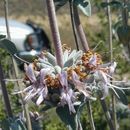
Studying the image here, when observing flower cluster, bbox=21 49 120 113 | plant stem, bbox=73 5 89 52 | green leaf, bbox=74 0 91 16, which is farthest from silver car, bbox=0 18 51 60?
flower cluster, bbox=21 49 120 113

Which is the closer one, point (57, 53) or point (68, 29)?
point (57, 53)

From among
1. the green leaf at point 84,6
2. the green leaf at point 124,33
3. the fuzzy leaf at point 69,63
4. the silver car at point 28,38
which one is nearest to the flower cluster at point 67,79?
the fuzzy leaf at point 69,63

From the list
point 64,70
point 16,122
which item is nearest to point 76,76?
point 64,70

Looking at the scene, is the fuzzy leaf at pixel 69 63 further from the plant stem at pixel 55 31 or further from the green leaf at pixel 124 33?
the green leaf at pixel 124 33

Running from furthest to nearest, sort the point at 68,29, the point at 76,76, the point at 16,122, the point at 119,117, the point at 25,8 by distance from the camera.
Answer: the point at 25,8 < the point at 68,29 < the point at 119,117 < the point at 16,122 < the point at 76,76

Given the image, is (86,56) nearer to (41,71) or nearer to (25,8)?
(41,71)

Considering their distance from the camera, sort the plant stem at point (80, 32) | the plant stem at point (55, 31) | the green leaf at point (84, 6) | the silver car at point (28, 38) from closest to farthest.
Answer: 1. the plant stem at point (55, 31)
2. the green leaf at point (84, 6)
3. the plant stem at point (80, 32)
4. the silver car at point (28, 38)

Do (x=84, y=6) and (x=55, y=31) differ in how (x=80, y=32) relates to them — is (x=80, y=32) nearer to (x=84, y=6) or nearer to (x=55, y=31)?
(x=84, y=6)
